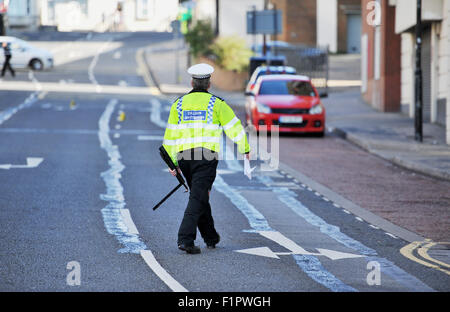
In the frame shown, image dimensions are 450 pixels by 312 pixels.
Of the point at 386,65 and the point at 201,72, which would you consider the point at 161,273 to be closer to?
the point at 201,72

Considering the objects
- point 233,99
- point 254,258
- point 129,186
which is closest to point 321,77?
point 233,99

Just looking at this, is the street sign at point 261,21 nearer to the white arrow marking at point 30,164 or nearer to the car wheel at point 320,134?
the car wheel at point 320,134

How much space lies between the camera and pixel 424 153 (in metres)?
21.2

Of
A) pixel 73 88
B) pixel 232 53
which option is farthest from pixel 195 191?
A: pixel 232 53

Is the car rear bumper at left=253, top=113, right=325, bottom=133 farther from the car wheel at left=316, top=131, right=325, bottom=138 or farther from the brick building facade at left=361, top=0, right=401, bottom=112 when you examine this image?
the brick building facade at left=361, top=0, right=401, bottom=112

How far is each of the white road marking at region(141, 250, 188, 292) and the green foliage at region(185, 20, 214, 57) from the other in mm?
42253

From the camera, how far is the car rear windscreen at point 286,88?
27469 millimetres

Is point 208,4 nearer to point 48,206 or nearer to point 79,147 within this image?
point 79,147

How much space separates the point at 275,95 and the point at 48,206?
14.4 m

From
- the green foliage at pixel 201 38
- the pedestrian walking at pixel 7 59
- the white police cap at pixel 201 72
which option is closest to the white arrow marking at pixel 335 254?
the white police cap at pixel 201 72

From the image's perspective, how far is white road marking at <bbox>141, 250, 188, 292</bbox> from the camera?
8.33 m

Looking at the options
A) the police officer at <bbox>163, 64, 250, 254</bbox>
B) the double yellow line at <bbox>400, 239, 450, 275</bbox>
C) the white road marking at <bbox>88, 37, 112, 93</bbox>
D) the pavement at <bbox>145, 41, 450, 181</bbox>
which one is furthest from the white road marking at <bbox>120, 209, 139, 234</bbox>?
the white road marking at <bbox>88, 37, 112, 93</bbox>

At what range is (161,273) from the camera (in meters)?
8.98

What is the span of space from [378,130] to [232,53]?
21.0 m
